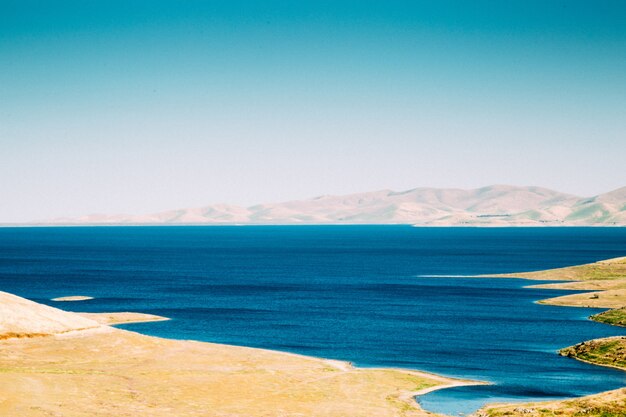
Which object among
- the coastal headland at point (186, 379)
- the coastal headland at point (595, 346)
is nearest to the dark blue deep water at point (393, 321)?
the coastal headland at point (595, 346)

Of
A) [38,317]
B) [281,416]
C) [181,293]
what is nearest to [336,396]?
[281,416]

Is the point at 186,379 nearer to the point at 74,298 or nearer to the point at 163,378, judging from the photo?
the point at 163,378

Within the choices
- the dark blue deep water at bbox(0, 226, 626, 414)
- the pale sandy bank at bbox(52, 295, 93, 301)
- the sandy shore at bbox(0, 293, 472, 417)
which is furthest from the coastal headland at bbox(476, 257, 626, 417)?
the pale sandy bank at bbox(52, 295, 93, 301)

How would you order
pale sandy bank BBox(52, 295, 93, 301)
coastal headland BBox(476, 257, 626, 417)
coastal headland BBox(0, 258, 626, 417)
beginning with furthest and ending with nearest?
pale sandy bank BBox(52, 295, 93, 301), coastal headland BBox(0, 258, 626, 417), coastal headland BBox(476, 257, 626, 417)

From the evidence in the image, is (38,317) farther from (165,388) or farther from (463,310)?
(463,310)

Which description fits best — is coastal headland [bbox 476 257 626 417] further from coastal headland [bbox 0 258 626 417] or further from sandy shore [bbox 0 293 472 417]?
sandy shore [bbox 0 293 472 417]

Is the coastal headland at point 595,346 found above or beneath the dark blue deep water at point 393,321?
above

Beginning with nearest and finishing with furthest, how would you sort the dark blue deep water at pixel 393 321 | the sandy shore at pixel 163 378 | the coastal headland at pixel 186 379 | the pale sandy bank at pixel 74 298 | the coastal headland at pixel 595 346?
the coastal headland at pixel 595 346 < the coastal headland at pixel 186 379 < the sandy shore at pixel 163 378 < the dark blue deep water at pixel 393 321 < the pale sandy bank at pixel 74 298

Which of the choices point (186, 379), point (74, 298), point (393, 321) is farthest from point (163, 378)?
point (74, 298)

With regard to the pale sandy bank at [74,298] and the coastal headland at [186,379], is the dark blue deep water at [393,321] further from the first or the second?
the coastal headland at [186,379]
